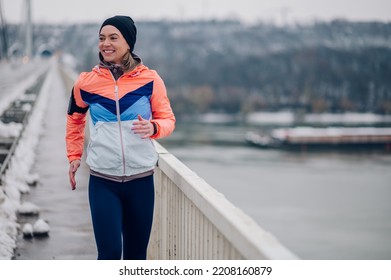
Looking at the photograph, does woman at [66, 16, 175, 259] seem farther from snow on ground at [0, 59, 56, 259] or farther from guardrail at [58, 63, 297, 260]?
snow on ground at [0, 59, 56, 259]

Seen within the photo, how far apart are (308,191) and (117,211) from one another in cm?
3915

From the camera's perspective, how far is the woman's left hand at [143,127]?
2.53 m

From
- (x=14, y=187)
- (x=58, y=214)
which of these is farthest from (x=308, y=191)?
(x=58, y=214)

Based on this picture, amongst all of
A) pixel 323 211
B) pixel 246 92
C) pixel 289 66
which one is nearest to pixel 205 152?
pixel 323 211

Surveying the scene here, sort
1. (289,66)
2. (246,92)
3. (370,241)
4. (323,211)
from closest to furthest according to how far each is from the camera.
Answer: (370,241)
(323,211)
(246,92)
(289,66)

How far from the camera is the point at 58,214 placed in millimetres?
5293

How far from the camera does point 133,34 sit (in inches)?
103

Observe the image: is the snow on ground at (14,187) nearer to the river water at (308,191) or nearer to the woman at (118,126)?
the woman at (118,126)

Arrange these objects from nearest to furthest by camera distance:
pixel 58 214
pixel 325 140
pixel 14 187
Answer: pixel 58 214, pixel 14 187, pixel 325 140

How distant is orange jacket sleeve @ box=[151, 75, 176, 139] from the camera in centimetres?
261

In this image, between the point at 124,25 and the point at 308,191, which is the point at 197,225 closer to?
the point at 124,25

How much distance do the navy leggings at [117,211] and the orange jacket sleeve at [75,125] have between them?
25cm
